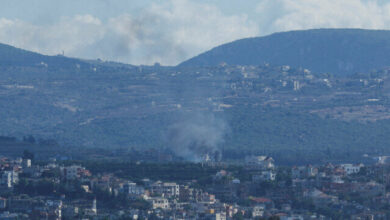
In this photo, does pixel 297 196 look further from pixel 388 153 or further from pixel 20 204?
pixel 388 153

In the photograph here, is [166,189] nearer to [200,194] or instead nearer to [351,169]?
[200,194]

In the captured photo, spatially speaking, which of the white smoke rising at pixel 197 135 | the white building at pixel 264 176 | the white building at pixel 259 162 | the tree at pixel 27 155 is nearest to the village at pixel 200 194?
the white building at pixel 264 176

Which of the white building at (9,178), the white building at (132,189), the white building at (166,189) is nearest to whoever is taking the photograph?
the white building at (132,189)

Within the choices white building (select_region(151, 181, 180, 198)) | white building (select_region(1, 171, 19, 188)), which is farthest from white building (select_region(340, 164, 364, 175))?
white building (select_region(1, 171, 19, 188))

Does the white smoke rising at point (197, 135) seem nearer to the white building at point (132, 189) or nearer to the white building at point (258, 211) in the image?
the white building at point (132, 189)

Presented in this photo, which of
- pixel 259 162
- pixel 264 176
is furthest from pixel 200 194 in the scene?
pixel 259 162

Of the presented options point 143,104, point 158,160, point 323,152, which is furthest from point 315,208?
point 143,104

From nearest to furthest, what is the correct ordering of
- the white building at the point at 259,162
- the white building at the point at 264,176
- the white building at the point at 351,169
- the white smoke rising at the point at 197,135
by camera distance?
the white building at the point at 264,176 < the white building at the point at 351,169 < the white building at the point at 259,162 < the white smoke rising at the point at 197,135

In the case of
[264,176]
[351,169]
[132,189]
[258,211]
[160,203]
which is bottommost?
[258,211]
